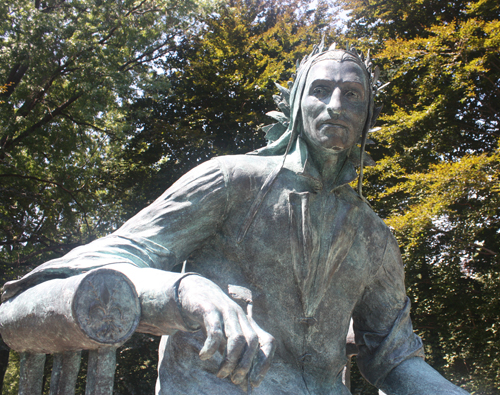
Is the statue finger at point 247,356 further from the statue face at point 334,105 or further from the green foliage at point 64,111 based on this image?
the green foliage at point 64,111

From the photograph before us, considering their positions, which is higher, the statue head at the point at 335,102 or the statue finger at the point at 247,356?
the statue head at the point at 335,102

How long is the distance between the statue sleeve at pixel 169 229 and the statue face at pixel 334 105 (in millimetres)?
484

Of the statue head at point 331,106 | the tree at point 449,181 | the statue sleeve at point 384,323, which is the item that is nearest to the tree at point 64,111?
the tree at point 449,181

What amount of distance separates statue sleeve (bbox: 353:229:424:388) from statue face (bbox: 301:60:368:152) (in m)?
0.57

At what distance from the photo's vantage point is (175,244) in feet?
6.85

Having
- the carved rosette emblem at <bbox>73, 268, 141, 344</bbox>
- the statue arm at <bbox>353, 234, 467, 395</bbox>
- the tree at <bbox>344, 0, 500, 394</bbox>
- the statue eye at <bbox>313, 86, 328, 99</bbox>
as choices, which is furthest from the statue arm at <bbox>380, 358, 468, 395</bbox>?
the tree at <bbox>344, 0, 500, 394</bbox>

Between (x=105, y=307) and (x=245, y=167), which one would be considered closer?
(x=105, y=307)

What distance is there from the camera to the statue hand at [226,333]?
1.35 metres

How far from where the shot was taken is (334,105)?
2.25 m

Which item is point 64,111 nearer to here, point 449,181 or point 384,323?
point 449,181

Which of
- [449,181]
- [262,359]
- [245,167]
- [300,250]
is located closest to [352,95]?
[245,167]

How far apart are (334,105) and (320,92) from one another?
13cm

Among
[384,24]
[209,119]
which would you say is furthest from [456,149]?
[209,119]

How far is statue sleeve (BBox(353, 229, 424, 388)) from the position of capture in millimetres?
2400
